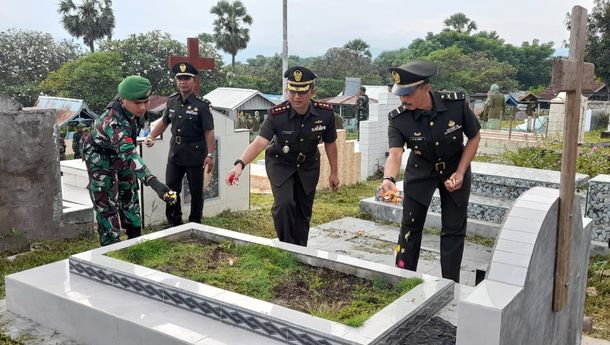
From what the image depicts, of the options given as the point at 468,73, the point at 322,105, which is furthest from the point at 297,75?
the point at 468,73

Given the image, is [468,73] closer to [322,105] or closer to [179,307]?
[322,105]

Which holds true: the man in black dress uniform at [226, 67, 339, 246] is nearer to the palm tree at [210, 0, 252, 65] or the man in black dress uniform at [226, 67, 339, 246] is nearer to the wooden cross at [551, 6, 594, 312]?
the wooden cross at [551, 6, 594, 312]

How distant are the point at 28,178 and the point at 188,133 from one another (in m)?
1.64

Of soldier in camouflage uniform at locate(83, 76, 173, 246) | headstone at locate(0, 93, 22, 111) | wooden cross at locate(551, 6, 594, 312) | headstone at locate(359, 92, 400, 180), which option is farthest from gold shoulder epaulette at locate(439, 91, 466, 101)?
headstone at locate(359, 92, 400, 180)

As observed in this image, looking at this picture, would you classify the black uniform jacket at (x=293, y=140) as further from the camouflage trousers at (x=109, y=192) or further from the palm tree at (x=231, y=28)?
the palm tree at (x=231, y=28)

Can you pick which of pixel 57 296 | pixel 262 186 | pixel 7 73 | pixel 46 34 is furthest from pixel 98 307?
pixel 46 34

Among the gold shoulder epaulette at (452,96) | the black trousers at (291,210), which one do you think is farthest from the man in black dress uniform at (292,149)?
the gold shoulder epaulette at (452,96)

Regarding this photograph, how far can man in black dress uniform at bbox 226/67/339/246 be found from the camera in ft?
15.3

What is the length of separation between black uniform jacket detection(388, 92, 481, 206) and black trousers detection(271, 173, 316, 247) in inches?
39.7

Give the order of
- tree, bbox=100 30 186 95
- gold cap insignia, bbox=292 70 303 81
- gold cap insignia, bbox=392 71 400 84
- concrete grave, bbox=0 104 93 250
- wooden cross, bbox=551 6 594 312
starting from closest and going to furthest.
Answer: wooden cross, bbox=551 6 594 312 < gold cap insignia, bbox=392 71 400 84 < gold cap insignia, bbox=292 70 303 81 < concrete grave, bbox=0 104 93 250 < tree, bbox=100 30 186 95

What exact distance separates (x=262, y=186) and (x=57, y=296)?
23.3ft

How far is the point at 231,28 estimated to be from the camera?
48375 millimetres

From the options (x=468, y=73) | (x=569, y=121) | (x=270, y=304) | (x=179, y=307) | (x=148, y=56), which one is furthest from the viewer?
(x=468, y=73)

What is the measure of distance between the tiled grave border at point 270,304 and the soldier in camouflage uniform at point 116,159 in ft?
2.29
